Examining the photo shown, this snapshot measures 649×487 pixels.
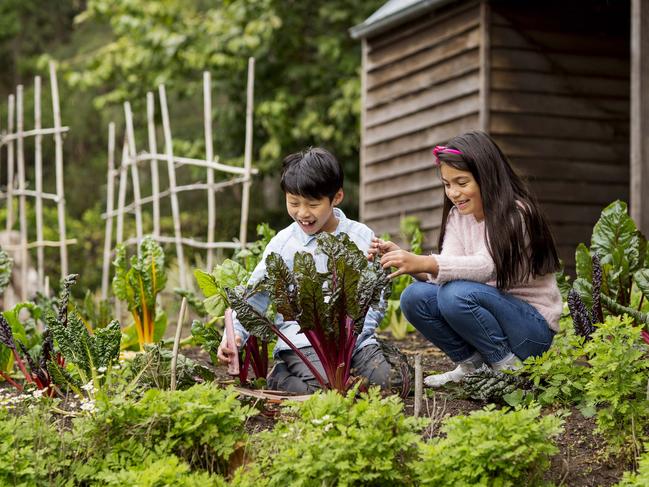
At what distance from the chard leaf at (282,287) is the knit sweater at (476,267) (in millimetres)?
579

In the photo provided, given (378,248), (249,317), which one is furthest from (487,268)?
(249,317)

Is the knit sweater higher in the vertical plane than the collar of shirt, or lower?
lower

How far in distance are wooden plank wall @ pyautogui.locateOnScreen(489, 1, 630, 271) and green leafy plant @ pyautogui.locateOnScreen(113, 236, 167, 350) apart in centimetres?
384

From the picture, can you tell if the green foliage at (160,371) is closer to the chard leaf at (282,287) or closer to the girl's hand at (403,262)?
the chard leaf at (282,287)

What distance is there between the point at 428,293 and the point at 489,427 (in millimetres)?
1060

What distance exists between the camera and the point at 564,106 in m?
8.19

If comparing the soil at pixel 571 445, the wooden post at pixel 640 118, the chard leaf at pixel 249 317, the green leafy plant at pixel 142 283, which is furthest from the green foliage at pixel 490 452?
the wooden post at pixel 640 118

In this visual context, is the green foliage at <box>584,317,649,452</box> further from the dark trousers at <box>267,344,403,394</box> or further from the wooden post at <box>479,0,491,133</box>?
the wooden post at <box>479,0,491,133</box>

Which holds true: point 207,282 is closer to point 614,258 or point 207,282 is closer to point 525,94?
point 614,258

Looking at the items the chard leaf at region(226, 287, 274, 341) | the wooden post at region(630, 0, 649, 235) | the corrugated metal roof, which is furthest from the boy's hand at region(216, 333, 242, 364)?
the corrugated metal roof

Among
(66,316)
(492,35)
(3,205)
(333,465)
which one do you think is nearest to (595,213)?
(492,35)

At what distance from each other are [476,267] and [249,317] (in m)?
Result: 0.86

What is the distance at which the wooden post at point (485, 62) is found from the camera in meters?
7.73

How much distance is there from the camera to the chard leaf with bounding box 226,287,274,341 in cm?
341
